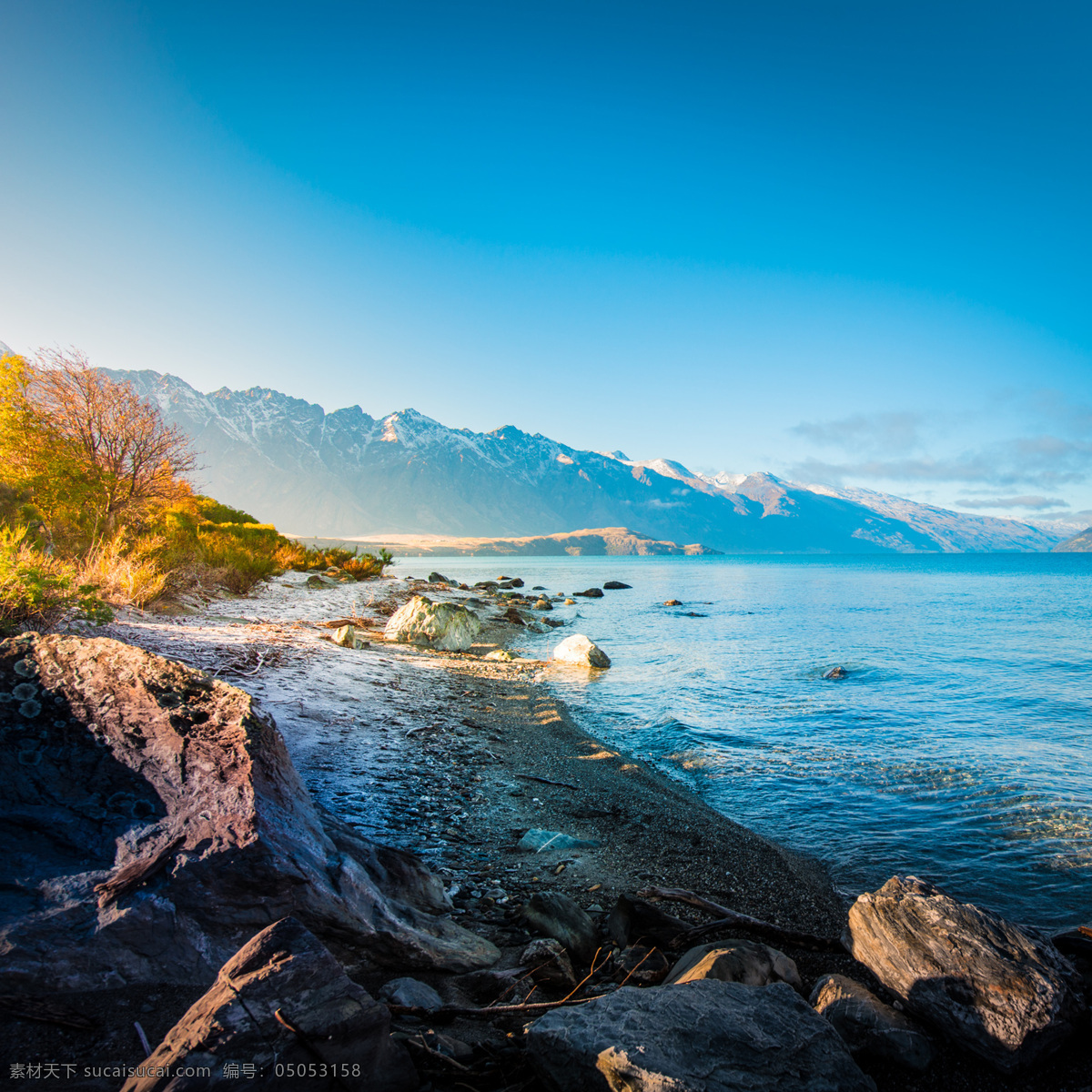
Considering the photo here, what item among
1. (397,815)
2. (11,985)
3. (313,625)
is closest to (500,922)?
(397,815)

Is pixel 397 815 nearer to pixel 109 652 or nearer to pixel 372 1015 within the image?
pixel 109 652

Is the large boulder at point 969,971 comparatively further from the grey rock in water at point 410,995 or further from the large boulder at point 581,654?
the large boulder at point 581,654

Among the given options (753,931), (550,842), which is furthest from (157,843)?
(753,931)

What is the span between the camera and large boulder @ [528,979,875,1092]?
2326mm

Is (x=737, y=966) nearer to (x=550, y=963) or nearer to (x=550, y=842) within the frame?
(x=550, y=963)

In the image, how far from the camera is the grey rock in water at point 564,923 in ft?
12.9

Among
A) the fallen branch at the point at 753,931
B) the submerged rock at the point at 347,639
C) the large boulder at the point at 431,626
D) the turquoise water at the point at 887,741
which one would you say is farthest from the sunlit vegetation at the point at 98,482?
the fallen branch at the point at 753,931

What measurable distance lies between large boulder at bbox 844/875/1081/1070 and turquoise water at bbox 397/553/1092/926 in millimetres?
2394

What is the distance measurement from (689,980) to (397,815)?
386 cm

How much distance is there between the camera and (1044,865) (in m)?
6.34

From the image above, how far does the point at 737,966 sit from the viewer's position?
3422 millimetres

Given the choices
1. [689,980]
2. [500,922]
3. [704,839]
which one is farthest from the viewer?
[704,839]

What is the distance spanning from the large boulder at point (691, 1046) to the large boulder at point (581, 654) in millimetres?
14645

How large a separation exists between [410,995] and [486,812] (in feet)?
12.4
